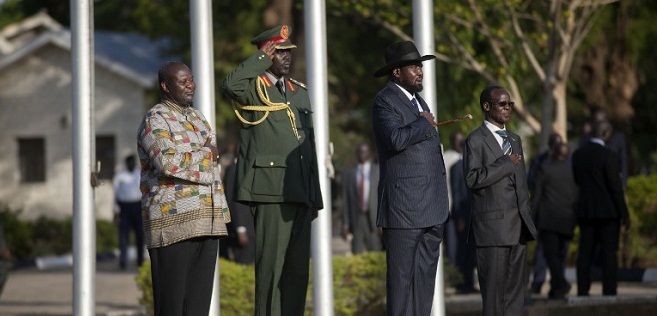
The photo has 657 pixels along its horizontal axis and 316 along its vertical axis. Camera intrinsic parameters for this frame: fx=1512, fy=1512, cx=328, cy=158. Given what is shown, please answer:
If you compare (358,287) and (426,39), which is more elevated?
(426,39)

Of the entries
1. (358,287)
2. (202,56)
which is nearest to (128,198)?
(358,287)

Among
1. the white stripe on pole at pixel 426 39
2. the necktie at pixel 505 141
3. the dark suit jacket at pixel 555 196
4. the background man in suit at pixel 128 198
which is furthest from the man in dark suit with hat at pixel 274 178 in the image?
the background man in suit at pixel 128 198

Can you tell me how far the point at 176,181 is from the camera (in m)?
9.05

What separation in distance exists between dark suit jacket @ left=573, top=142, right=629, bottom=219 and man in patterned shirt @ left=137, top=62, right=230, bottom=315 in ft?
21.8

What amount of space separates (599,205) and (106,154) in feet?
90.8

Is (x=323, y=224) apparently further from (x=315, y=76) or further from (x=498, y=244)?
(x=498, y=244)

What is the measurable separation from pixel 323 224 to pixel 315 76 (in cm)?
115

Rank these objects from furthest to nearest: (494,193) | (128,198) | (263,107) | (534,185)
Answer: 1. (128,198)
2. (534,185)
3. (494,193)
4. (263,107)

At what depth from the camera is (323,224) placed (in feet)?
38.5

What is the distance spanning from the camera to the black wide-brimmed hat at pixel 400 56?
985cm

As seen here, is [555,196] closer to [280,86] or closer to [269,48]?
[280,86]

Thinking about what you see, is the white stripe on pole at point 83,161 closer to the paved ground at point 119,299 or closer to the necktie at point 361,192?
the paved ground at point 119,299

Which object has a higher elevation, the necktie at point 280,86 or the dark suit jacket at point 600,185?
the necktie at point 280,86

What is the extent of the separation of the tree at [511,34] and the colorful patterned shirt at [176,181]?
31.4 ft
